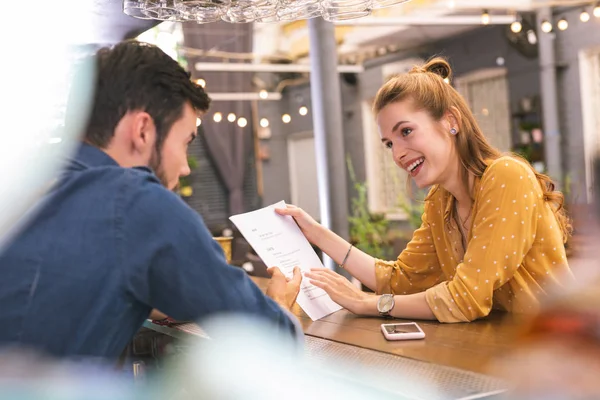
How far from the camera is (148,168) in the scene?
1.44m

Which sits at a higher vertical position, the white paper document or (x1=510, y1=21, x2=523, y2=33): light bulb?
(x1=510, y1=21, x2=523, y2=33): light bulb

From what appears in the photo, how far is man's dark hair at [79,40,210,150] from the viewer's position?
1.44 metres

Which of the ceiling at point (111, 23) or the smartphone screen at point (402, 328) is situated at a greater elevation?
the ceiling at point (111, 23)

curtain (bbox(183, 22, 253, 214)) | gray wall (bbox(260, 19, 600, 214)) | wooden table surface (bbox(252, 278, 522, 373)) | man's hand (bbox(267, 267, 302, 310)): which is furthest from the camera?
curtain (bbox(183, 22, 253, 214))

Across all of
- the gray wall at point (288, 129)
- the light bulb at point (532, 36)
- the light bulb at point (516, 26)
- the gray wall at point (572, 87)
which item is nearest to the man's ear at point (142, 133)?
the light bulb at point (516, 26)

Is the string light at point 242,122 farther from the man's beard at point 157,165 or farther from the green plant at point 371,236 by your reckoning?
the man's beard at point 157,165

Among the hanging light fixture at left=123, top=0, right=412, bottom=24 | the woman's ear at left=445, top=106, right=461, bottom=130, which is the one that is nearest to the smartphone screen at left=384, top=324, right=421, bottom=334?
the woman's ear at left=445, top=106, right=461, bottom=130

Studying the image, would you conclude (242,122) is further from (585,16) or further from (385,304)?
(385,304)

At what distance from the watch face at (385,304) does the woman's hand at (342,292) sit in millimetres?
25

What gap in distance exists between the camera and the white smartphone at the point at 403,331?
1.87 m

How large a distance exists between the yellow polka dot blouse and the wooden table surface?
7 centimetres

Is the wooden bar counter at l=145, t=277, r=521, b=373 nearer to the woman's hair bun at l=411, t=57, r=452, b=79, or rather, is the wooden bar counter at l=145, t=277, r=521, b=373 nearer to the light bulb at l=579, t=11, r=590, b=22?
the woman's hair bun at l=411, t=57, r=452, b=79

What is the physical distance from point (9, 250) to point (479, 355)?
104cm

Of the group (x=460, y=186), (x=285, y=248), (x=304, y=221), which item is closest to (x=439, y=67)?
(x=460, y=186)
